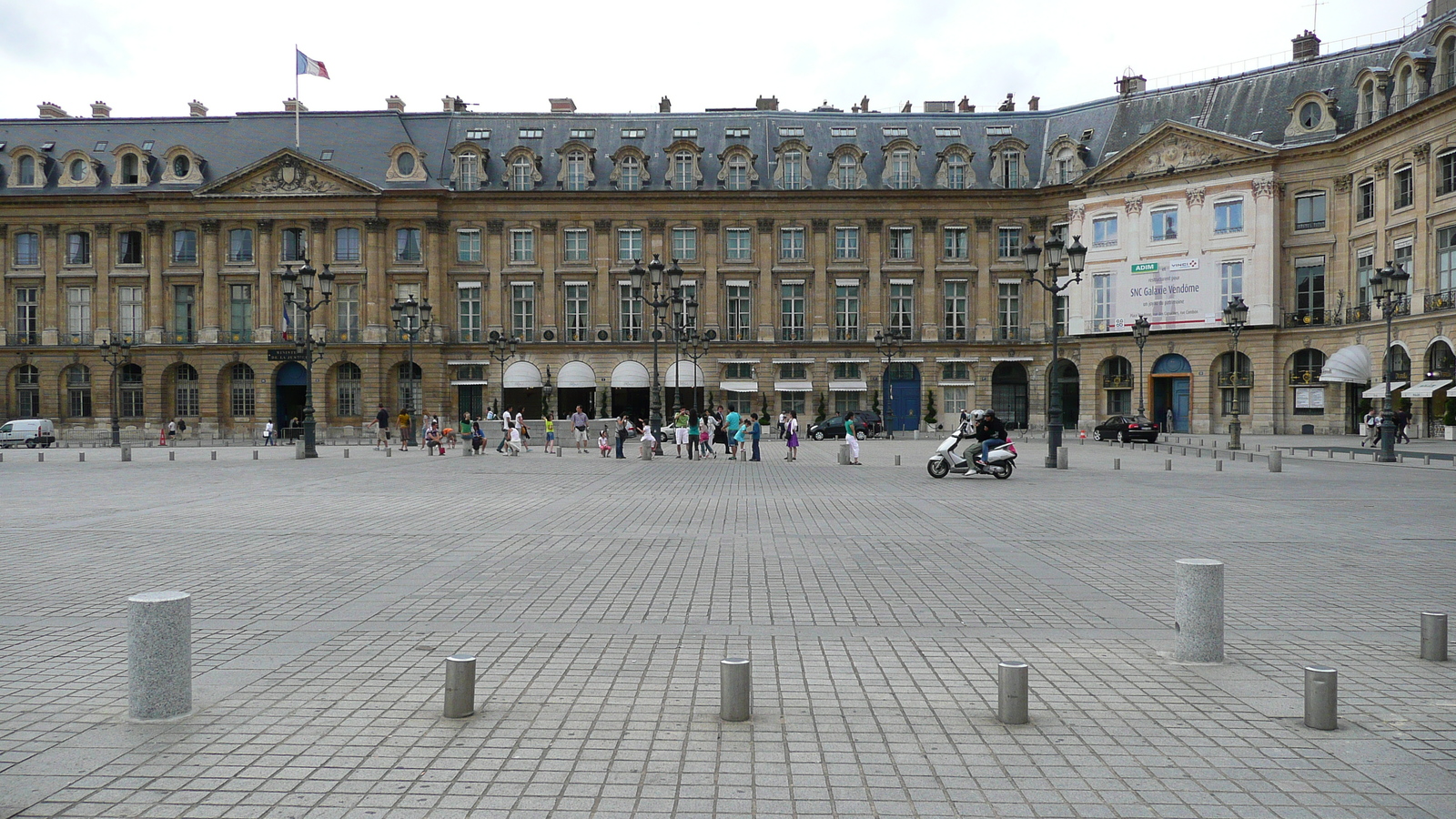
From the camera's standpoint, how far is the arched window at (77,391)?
6162cm

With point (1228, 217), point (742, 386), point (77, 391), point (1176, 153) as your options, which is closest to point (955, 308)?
point (742, 386)

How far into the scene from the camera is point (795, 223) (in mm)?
61562

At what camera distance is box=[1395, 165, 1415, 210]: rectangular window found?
1781 inches

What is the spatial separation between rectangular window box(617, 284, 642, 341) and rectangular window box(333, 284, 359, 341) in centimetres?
1568

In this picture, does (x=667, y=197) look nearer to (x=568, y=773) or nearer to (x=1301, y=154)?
(x=1301, y=154)

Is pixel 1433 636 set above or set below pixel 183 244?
below

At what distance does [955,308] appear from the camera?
6175 centimetres

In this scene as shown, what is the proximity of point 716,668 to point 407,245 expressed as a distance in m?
58.3

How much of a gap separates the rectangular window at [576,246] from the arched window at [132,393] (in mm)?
27128

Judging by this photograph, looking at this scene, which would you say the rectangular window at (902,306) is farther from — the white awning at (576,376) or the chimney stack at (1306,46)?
the chimney stack at (1306,46)

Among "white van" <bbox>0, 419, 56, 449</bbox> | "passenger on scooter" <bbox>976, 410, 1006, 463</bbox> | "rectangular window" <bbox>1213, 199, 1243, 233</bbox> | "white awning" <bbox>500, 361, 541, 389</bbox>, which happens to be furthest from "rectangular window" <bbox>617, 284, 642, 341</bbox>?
"passenger on scooter" <bbox>976, 410, 1006, 463</bbox>

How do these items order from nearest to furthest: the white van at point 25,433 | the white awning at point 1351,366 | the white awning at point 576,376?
the white awning at point 1351,366, the white van at point 25,433, the white awning at point 576,376

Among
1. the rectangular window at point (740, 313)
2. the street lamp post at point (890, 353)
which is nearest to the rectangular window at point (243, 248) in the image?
the rectangular window at point (740, 313)

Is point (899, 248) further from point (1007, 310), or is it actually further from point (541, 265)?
point (541, 265)
